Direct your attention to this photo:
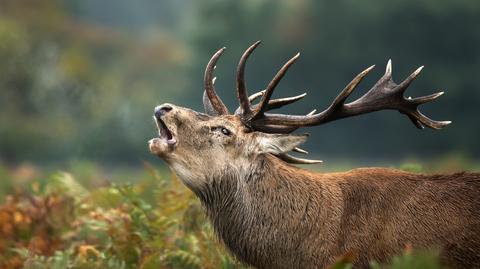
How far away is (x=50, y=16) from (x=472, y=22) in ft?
74.4

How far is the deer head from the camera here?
797cm

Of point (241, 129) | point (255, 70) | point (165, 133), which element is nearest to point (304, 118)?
point (241, 129)

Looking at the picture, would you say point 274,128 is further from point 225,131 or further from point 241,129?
point 225,131

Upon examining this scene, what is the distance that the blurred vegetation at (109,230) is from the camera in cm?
891

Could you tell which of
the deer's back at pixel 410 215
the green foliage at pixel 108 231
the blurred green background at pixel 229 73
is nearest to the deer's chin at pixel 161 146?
the green foliage at pixel 108 231

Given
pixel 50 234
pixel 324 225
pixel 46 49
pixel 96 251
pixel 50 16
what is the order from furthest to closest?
pixel 50 16
pixel 46 49
pixel 50 234
pixel 96 251
pixel 324 225

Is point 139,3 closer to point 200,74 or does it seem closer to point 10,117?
point 200,74

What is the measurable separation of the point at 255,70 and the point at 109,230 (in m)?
47.5

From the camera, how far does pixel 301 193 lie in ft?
25.9

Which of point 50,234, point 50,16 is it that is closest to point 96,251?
point 50,234

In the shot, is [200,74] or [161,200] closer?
[161,200]

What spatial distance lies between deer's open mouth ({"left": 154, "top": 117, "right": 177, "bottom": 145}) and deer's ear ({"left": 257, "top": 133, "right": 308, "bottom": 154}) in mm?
699

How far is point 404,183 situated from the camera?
7.71 meters

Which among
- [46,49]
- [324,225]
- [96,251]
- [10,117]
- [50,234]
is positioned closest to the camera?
[324,225]
